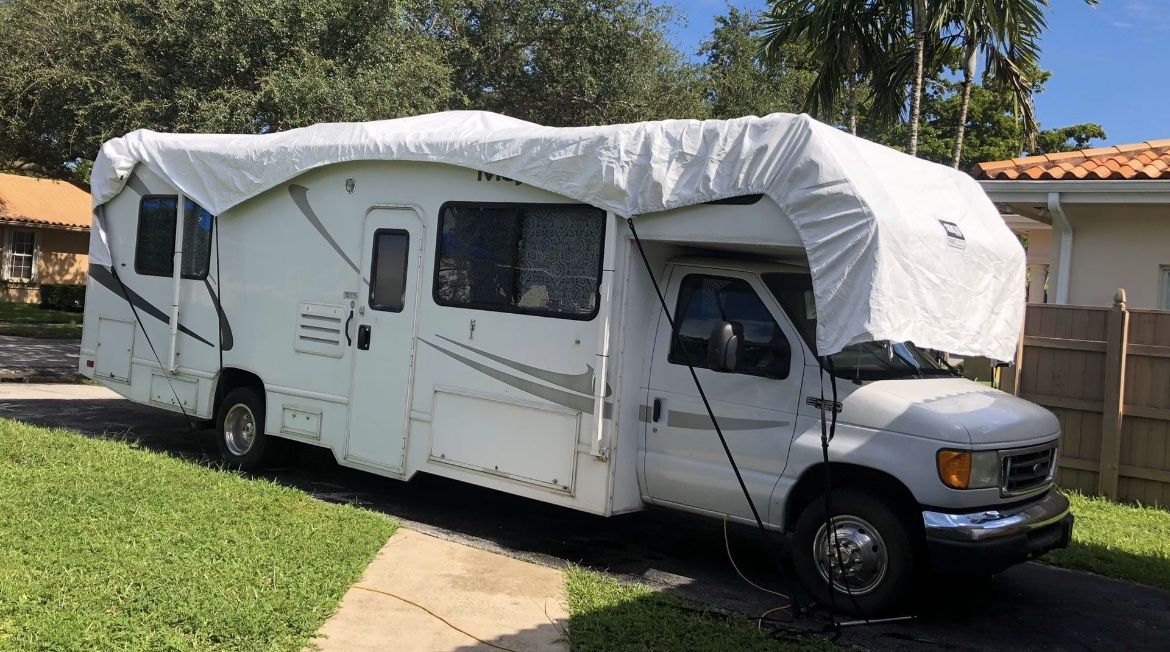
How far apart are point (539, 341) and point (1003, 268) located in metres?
3.05

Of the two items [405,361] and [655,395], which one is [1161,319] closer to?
[655,395]

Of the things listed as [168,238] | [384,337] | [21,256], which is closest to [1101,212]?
[384,337]

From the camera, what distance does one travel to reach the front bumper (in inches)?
217

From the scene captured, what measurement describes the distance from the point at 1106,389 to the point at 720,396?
483 centimetres

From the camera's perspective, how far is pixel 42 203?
3152cm

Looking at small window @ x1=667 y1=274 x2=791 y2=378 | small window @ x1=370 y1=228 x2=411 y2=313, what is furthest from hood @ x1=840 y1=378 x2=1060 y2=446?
small window @ x1=370 y1=228 x2=411 y2=313

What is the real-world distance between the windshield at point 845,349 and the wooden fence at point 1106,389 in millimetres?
3693

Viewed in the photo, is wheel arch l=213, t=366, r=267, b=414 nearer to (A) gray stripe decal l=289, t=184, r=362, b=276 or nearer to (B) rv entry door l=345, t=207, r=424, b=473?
(B) rv entry door l=345, t=207, r=424, b=473

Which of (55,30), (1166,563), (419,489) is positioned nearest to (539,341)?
(419,489)

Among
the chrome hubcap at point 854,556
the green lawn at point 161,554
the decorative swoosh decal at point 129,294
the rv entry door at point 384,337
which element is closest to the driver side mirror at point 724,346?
the chrome hubcap at point 854,556

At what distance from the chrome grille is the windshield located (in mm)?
804

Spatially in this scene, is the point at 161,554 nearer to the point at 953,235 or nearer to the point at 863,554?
the point at 863,554

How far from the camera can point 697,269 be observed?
6648 mm

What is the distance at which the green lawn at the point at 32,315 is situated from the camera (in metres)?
23.7
